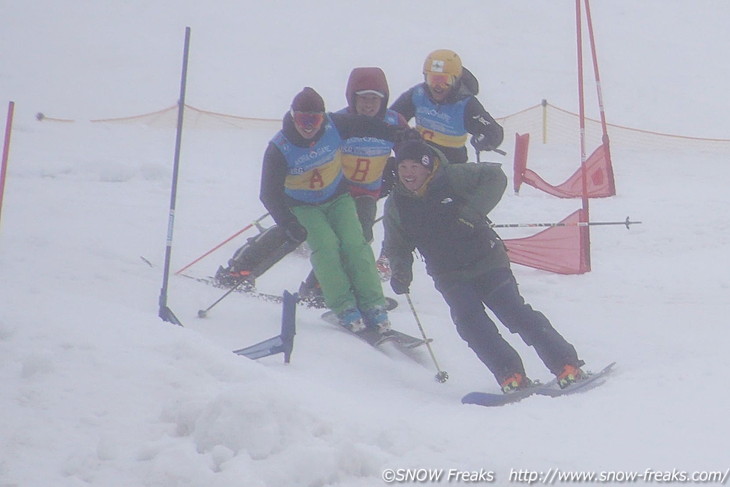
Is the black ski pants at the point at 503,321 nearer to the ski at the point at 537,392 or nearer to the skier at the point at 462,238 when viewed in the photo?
the skier at the point at 462,238

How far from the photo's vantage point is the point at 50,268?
7.02m

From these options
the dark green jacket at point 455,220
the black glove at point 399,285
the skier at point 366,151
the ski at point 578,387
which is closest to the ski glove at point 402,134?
the skier at point 366,151

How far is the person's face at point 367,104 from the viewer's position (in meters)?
6.97

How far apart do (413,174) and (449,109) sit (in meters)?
2.02

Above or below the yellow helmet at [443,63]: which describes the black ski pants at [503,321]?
below

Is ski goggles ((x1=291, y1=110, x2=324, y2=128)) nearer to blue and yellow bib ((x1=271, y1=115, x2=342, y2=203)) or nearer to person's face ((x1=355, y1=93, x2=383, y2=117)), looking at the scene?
blue and yellow bib ((x1=271, y1=115, x2=342, y2=203))

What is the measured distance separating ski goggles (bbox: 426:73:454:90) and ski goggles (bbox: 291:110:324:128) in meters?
A: 1.33

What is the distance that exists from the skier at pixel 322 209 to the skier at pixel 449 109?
3.58 feet

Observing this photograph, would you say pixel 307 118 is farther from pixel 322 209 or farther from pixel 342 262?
pixel 342 262

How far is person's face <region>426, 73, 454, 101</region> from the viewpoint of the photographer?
736 centimetres

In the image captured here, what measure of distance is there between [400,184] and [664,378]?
1.83 meters

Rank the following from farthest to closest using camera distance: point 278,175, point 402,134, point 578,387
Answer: point 402,134
point 278,175
point 578,387

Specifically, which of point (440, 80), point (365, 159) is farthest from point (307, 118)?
point (440, 80)

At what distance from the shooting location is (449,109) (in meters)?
7.57
